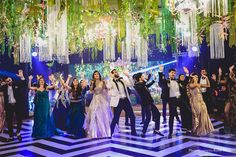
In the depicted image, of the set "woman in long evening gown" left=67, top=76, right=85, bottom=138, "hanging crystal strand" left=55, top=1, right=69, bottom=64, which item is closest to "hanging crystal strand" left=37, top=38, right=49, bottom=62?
"woman in long evening gown" left=67, top=76, right=85, bottom=138

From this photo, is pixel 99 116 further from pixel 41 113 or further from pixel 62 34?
pixel 62 34

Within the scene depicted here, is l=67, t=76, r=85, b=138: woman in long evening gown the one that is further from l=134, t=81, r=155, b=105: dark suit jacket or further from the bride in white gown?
l=134, t=81, r=155, b=105: dark suit jacket

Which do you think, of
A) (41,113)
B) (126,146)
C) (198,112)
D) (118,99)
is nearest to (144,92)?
(118,99)

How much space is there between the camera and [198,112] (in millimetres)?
5750

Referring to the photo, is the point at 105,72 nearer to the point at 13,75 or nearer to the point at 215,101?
the point at 13,75

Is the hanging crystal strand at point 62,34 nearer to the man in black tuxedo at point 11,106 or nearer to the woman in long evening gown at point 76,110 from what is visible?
the woman in long evening gown at point 76,110

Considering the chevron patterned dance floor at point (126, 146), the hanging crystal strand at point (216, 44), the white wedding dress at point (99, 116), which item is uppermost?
the hanging crystal strand at point (216, 44)

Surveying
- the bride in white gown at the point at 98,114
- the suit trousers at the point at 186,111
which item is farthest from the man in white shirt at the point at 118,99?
the suit trousers at the point at 186,111

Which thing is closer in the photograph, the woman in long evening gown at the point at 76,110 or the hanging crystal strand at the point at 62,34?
the hanging crystal strand at the point at 62,34

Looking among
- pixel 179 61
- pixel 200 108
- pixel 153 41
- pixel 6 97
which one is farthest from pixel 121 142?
pixel 179 61

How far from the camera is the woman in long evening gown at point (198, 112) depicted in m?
5.71

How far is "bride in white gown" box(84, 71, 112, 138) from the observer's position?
586 cm

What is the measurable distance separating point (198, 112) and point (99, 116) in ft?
6.17

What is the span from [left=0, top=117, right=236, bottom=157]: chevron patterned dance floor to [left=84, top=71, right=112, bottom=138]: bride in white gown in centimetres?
24
